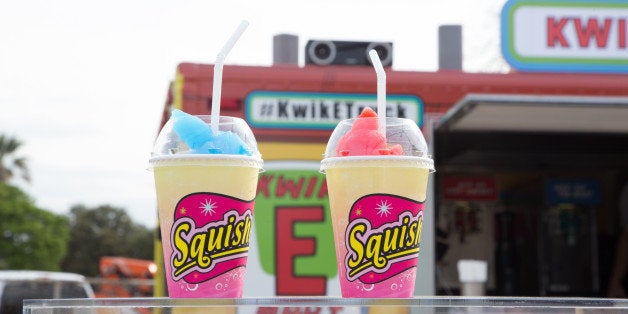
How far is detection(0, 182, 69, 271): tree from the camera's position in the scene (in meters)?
48.3

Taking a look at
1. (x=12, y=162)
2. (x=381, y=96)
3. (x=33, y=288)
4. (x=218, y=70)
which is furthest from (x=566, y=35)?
(x=12, y=162)

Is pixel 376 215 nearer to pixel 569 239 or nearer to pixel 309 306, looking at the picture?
pixel 309 306

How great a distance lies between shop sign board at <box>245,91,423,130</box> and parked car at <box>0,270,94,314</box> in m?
4.81

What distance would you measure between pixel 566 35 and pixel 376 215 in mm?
4540

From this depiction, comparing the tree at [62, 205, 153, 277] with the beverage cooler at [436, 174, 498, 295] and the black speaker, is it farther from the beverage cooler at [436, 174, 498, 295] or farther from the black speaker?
the black speaker

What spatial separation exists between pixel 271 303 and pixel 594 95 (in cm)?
464

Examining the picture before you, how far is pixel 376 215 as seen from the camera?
5.88ft

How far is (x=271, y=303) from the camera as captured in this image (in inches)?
64.8

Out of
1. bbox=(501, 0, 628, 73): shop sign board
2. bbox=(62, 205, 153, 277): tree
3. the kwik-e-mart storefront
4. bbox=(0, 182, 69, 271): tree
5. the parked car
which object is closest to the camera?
the kwik-e-mart storefront

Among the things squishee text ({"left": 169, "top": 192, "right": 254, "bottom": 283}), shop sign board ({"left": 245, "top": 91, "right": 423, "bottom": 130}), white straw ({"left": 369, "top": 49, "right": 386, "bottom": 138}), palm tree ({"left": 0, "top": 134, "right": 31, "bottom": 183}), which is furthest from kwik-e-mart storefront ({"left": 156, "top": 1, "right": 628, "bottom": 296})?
palm tree ({"left": 0, "top": 134, "right": 31, "bottom": 183})

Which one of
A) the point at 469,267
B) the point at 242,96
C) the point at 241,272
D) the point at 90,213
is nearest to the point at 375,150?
the point at 241,272

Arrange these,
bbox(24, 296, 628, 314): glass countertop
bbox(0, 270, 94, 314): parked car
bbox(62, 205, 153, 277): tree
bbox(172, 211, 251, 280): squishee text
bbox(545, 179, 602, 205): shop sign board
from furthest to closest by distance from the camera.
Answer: bbox(62, 205, 153, 277): tree, bbox(545, 179, 602, 205): shop sign board, bbox(0, 270, 94, 314): parked car, bbox(172, 211, 251, 280): squishee text, bbox(24, 296, 628, 314): glass countertop

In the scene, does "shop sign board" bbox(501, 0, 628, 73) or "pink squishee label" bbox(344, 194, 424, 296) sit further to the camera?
"shop sign board" bbox(501, 0, 628, 73)

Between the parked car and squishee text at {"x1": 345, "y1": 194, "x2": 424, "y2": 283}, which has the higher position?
squishee text at {"x1": 345, "y1": 194, "x2": 424, "y2": 283}
